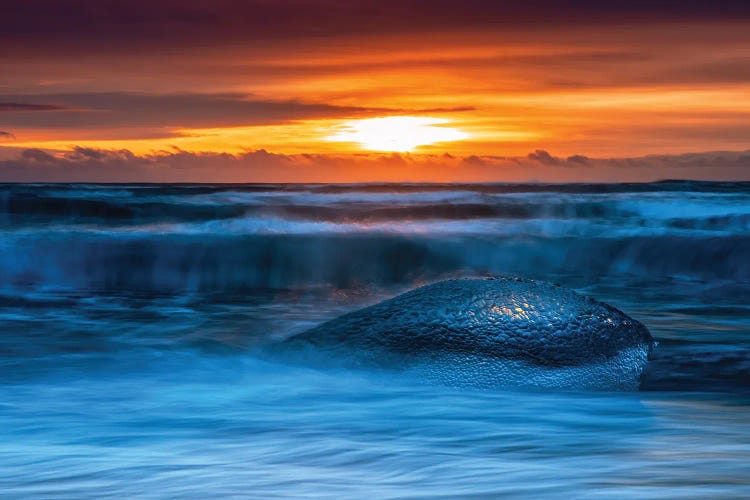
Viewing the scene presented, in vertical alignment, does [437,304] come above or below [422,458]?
above

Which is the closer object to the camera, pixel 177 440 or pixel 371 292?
pixel 177 440

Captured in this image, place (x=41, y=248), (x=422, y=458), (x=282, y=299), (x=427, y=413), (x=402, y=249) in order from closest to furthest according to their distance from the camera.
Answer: (x=422, y=458), (x=427, y=413), (x=282, y=299), (x=41, y=248), (x=402, y=249)

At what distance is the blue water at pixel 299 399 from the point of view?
401 centimetres

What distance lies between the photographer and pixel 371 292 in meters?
11.8

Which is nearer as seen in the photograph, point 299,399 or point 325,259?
point 299,399

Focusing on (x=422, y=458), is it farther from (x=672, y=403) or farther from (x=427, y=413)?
(x=672, y=403)

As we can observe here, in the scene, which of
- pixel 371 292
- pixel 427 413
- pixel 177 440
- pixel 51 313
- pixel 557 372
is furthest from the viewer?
pixel 371 292

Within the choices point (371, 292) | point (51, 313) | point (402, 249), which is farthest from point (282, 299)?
point (402, 249)

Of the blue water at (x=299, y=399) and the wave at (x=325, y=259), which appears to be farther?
the wave at (x=325, y=259)

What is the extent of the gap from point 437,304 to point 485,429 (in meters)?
1.10

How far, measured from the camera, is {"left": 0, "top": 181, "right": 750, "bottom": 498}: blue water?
4008 millimetres

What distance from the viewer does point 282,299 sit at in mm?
10992

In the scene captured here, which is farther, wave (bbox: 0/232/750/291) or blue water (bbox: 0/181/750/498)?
wave (bbox: 0/232/750/291)

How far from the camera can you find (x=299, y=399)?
5.43 metres
